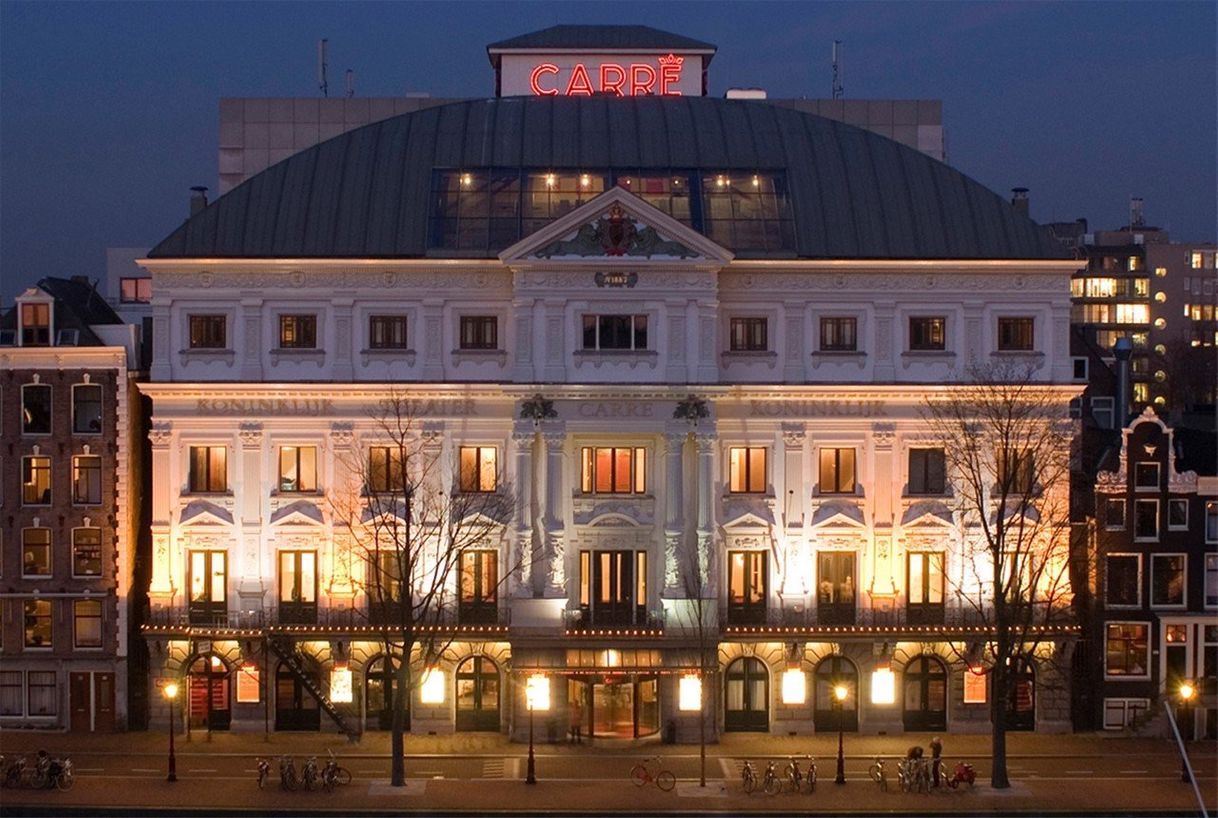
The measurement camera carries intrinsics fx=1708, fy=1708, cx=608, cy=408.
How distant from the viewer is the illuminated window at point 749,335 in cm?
7750

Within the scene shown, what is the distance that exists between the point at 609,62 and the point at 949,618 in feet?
118

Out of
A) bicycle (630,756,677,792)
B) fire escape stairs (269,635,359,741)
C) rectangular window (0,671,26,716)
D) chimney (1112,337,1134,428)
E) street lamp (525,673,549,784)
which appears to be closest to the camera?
bicycle (630,756,677,792)

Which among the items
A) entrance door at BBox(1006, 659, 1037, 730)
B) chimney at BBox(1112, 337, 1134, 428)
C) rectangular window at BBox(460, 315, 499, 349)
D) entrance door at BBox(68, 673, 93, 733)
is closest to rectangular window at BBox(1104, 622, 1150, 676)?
entrance door at BBox(1006, 659, 1037, 730)

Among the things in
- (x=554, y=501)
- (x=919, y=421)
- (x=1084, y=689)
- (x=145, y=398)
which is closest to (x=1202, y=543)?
(x=1084, y=689)

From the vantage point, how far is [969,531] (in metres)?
76.9

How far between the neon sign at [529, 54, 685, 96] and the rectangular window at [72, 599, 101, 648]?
35.5 meters

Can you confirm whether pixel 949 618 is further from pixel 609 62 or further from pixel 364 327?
pixel 609 62

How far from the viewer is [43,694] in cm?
7725

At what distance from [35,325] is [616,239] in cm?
2691

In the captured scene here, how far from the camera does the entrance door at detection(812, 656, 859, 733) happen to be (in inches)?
3027

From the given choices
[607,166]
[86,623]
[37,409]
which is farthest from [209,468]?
[607,166]

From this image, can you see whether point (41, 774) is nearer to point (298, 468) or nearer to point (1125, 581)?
point (298, 468)

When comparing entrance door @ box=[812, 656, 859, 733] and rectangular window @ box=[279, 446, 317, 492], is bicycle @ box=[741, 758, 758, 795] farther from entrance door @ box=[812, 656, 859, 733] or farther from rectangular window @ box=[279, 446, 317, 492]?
rectangular window @ box=[279, 446, 317, 492]

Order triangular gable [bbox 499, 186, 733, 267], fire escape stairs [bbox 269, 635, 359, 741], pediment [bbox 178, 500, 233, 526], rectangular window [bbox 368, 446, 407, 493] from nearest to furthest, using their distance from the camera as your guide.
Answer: fire escape stairs [bbox 269, 635, 359, 741] < triangular gable [bbox 499, 186, 733, 267] < rectangular window [bbox 368, 446, 407, 493] < pediment [bbox 178, 500, 233, 526]
